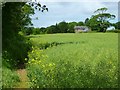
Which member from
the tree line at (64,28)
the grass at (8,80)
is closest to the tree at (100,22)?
the tree line at (64,28)

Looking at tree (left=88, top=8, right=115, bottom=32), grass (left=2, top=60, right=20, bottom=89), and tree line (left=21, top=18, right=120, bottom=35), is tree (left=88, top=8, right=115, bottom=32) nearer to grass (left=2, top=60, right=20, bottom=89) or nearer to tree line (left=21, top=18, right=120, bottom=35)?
tree line (left=21, top=18, right=120, bottom=35)

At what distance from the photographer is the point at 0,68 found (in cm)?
1167

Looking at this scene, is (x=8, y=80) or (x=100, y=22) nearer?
(x=8, y=80)

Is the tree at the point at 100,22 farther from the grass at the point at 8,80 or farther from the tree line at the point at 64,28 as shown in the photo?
the grass at the point at 8,80

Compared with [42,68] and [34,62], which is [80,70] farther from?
[34,62]

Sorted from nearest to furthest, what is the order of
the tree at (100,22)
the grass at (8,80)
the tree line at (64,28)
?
the grass at (8,80) → the tree line at (64,28) → the tree at (100,22)

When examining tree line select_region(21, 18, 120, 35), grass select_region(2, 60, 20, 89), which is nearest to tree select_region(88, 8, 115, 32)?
tree line select_region(21, 18, 120, 35)

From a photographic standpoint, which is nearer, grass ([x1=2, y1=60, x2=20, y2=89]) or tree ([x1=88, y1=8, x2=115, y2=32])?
grass ([x1=2, y1=60, x2=20, y2=89])

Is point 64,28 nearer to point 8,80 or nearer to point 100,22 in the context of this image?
point 100,22

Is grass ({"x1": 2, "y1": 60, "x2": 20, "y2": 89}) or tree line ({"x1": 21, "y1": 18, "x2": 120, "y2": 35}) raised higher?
grass ({"x1": 2, "y1": 60, "x2": 20, "y2": 89})

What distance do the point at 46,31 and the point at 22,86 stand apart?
1953 inches

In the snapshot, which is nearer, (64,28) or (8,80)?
(8,80)

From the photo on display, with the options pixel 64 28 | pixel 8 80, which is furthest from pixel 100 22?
pixel 8 80

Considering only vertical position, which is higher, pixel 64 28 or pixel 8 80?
pixel 8 80
